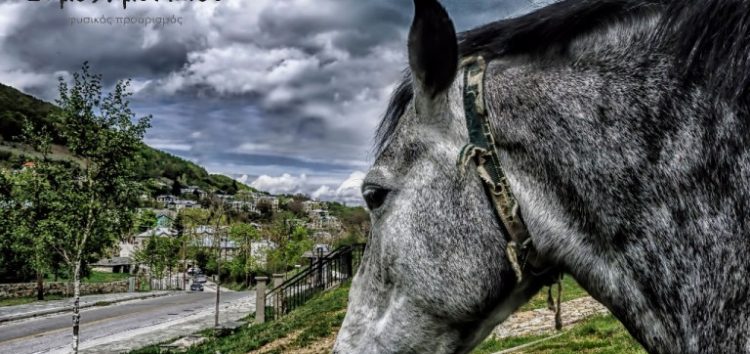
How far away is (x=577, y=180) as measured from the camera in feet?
3.82

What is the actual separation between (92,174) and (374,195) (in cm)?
1263

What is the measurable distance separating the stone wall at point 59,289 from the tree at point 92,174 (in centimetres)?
2890

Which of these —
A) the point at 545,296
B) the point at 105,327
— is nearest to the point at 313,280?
the point at 105,327

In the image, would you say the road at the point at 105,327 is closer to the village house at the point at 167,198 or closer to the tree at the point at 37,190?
the tree at the point at 37,190

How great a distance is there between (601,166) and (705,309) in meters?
0.34

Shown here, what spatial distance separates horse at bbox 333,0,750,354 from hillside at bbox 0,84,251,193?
11.7 metres

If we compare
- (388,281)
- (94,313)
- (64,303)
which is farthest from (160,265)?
(388,281)

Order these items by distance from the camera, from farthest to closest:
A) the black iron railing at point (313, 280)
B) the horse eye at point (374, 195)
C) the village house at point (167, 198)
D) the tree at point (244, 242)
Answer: the village house at point (167, 198) → the tree at point (244, 242) → the black iron railing at point (313, 280) → the horse eye at point (374, 195)

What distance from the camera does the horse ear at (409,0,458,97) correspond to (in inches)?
47.6

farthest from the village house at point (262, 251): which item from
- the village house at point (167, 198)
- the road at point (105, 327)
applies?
the village house at point (167, 198)

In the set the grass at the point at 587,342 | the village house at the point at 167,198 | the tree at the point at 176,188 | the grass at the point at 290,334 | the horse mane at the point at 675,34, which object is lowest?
the grass at the point at 290,334

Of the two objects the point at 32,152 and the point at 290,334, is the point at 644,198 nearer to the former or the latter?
the point at 290,334

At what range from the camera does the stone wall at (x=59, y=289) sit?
35188mm

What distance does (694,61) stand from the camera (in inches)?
41.3
